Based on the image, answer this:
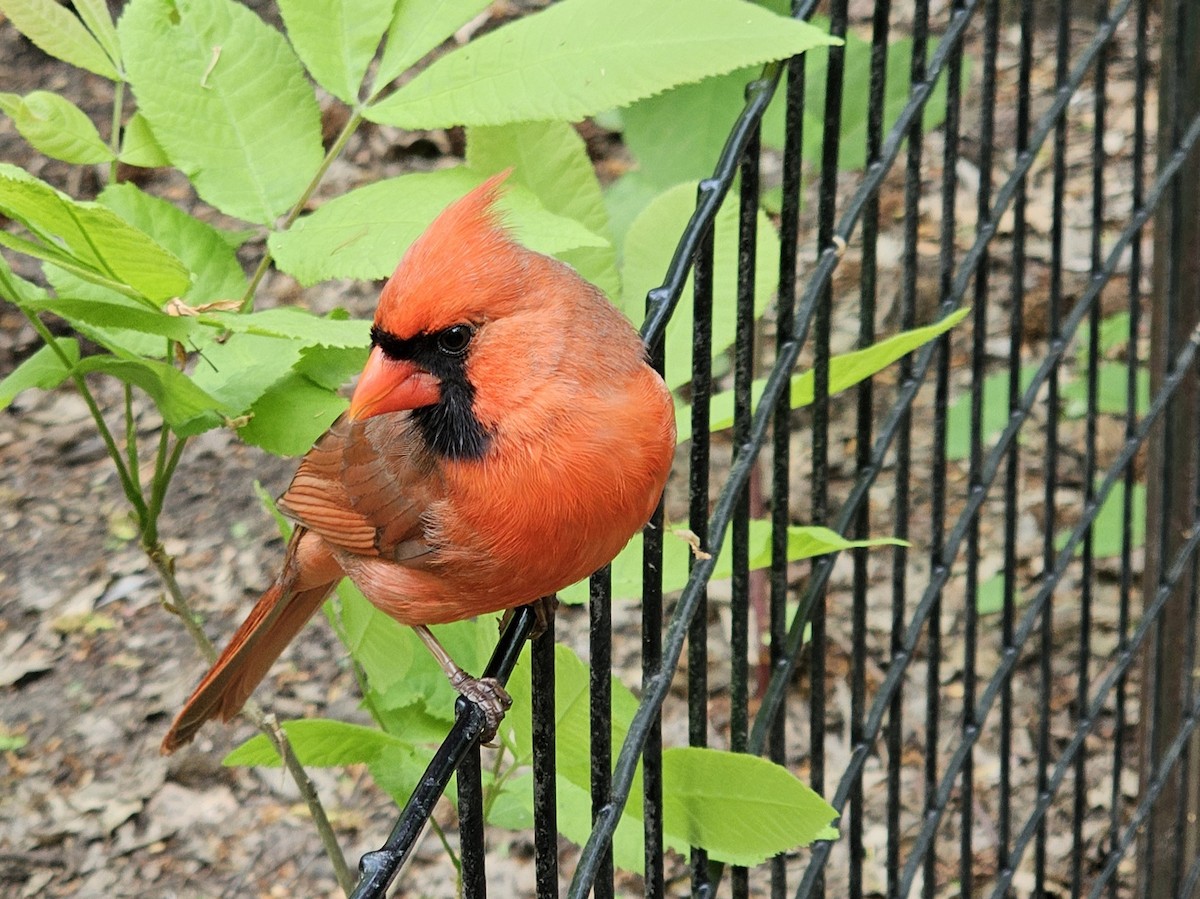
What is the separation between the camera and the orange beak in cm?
108

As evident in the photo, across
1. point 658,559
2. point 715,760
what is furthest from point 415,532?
point 715,760

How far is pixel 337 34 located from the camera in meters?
1.11

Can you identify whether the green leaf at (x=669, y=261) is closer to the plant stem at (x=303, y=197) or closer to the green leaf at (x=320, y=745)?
the plant stem at (x=303, y=197)

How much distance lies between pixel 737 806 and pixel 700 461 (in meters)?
0.28

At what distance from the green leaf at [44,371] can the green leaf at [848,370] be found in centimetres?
49

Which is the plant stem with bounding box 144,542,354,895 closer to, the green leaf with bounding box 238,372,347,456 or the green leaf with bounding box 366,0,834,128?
the green leaf with bounding box 238,372,347,456

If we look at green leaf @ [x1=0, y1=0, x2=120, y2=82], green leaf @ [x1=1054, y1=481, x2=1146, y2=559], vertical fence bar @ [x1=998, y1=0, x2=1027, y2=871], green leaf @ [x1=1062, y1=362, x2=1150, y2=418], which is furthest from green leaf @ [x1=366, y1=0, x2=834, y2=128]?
green leaf @ [x1=1054, y1=481, x2=1146, y2=559]

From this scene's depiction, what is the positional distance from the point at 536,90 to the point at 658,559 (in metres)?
0.40

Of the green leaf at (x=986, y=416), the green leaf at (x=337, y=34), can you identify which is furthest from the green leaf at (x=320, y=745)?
the green leaf at (x=986, y=416)

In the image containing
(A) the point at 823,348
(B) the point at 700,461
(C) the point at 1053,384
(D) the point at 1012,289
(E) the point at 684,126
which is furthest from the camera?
(E) the point at 684,126

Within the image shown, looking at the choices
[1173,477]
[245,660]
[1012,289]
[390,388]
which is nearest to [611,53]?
[390,388]

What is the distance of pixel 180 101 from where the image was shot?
1.07 metres

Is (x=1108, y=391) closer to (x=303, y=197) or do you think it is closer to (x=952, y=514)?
(x=952, y=514)

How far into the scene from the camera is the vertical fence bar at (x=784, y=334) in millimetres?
1338
